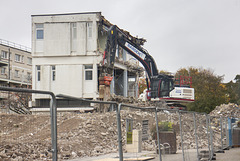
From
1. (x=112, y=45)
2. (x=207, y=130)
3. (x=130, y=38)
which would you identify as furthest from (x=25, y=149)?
(x=130, y=38)

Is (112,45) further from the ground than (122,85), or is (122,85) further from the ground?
(112,45)

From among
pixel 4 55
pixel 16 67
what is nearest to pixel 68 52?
pixel 4 55

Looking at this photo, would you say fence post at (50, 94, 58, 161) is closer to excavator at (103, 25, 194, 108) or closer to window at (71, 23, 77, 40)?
excavator at (103, 25, 194, 108)

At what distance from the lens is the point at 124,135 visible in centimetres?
636

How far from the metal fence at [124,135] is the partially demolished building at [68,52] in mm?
22152

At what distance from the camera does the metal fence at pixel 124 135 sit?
399 cm

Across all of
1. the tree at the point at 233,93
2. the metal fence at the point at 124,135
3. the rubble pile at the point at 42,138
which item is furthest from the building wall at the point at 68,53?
the tree at the point at 233,93

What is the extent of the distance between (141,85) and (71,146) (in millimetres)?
66782

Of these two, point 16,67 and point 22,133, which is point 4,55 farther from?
point 22,133

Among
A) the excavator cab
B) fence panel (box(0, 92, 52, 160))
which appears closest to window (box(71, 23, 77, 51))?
the excavator cab

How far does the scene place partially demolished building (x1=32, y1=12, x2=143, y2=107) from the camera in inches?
1340

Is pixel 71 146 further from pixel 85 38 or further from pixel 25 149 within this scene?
pixel 85 38

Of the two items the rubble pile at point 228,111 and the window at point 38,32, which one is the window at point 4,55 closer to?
the window at point 38,32

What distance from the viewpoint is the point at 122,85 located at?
42031 millimetres
